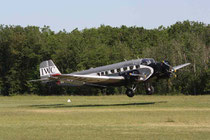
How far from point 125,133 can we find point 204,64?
56.9 metres

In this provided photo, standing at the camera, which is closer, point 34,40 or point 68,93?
point 68,93

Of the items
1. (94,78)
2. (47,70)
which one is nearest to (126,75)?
(94,78)

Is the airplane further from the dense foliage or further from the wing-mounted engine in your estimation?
the dense foliage

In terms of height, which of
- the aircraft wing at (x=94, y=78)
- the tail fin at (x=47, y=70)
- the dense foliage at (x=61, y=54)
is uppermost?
the dense foliage at (x=61, y=54)

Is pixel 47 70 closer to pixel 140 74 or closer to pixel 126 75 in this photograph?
pixel 126 75

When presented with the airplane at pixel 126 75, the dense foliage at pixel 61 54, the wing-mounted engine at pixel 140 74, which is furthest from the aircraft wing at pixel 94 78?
the dense foliage at pixel 61 54

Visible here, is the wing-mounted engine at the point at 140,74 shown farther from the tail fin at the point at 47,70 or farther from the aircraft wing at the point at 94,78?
the tail fin at the point at 47,70

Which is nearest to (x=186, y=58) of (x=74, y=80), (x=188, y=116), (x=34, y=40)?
(x=34, y=40)

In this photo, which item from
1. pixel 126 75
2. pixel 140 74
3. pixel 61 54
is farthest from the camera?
pixel 61 54

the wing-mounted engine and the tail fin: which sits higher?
the tail fin

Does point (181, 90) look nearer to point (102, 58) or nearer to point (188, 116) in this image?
point (102, 58)

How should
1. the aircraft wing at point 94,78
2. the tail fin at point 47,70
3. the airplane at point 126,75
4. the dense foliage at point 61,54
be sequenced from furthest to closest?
the dense foliage at point 61,54
the tail fin at point 47,70
the aircraft wing at point 94,78
the airplane at point 126,75

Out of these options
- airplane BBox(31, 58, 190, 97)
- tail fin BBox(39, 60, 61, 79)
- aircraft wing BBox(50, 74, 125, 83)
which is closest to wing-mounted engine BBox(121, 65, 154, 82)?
airplane BBox(31, 58, 190, 97)

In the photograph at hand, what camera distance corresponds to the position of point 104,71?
150ft
